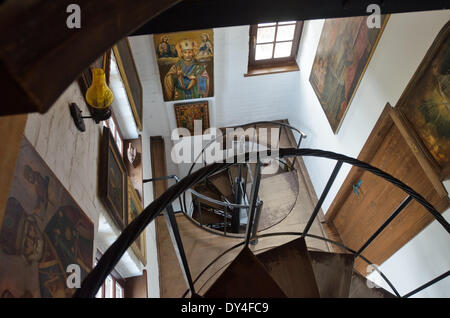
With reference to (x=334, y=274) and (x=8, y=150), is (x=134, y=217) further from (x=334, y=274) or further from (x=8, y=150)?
(x=8, y=150)

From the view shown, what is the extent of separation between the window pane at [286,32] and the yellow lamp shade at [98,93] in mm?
4350

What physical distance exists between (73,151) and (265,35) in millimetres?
4640

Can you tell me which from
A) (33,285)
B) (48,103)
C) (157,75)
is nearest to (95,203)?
(33,285)

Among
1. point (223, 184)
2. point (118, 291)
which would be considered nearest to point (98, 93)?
point (118, 291)

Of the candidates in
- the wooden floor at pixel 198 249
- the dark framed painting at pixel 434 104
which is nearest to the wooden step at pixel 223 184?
the wooden floor at pixel 198 249

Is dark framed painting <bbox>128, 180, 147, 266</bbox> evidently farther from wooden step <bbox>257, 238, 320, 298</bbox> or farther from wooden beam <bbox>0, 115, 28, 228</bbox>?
wooden beam <bbox>0, 115, 28, 228</bbox>

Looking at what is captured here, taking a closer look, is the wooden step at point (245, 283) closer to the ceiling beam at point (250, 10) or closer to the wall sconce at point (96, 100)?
the wall sconce at point (96, 100)

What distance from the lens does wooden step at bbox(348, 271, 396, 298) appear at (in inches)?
87.4

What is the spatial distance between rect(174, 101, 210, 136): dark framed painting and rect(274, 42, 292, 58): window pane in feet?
5.43

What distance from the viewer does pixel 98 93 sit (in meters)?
2.11

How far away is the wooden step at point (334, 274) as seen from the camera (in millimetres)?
2158

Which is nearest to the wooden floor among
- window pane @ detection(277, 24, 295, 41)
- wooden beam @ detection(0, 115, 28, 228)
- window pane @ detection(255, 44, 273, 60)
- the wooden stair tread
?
the wooden stair tread
